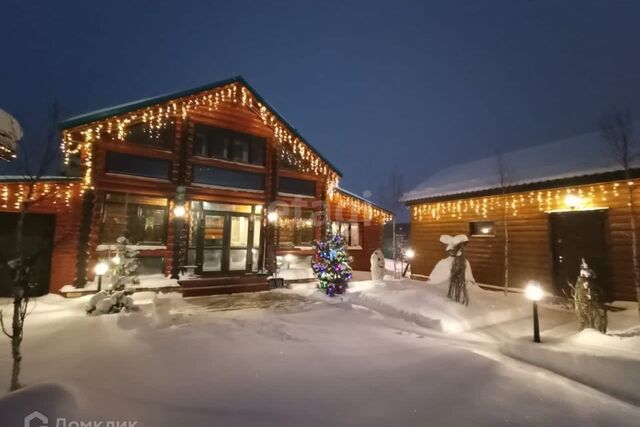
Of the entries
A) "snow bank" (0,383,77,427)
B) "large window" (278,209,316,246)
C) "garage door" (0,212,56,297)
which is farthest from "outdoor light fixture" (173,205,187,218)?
"snow bank" (0,383,77,427)

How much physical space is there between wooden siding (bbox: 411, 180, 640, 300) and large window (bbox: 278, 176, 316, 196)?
541 cm

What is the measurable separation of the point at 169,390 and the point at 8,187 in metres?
9.69

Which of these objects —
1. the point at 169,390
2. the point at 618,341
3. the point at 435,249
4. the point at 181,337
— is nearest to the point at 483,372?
the point at 618,341

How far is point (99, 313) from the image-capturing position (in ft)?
23.3

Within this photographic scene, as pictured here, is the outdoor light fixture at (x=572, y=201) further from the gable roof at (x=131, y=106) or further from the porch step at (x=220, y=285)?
the gable roof at (x=131, y=106)

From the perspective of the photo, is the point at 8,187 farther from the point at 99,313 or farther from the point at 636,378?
the point at 636,378

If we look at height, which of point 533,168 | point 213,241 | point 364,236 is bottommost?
point 213,241

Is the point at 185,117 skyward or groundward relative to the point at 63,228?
skyward

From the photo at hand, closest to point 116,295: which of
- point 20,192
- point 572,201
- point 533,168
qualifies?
point 20,192

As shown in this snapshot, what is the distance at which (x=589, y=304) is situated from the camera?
20.2 feet

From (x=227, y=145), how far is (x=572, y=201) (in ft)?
40.9

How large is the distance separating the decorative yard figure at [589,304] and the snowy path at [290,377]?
2.52 metres

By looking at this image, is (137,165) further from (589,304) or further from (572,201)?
(572,201)

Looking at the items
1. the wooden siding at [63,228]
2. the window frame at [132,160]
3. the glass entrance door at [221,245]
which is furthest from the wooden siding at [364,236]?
the wooden siding at [63,228]
